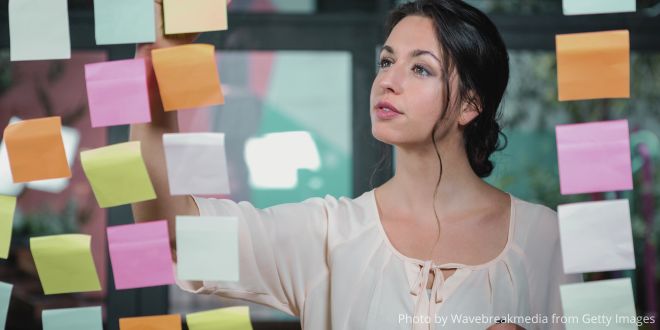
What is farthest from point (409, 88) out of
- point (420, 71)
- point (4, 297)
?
point (4, 297)

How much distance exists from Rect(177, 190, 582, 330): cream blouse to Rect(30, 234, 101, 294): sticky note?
0.81ft

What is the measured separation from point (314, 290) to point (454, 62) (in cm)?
53

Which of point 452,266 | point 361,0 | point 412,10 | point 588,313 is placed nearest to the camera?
point 588,313

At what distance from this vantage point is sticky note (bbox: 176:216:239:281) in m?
1.38

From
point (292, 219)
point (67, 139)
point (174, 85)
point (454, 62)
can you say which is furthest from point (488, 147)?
point (67, 139)

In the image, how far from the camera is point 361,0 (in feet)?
10.2

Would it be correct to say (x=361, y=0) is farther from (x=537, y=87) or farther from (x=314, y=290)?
(x=314, y=290)

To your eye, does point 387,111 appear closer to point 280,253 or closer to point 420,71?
point 420,71

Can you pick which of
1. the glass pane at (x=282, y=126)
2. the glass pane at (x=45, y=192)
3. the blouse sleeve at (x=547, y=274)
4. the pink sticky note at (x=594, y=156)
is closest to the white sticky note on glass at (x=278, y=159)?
the glass pane at (x=282, y=126)

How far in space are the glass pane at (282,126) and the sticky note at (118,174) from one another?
64.9 inches

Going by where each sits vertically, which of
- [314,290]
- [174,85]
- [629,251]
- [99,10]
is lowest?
[314,290]

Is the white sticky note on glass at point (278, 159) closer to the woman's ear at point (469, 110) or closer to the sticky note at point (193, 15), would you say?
the woman's ear at point (469, 110)

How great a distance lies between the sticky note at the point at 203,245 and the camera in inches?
54.4

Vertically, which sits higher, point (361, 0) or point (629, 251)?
point (361, 0)
